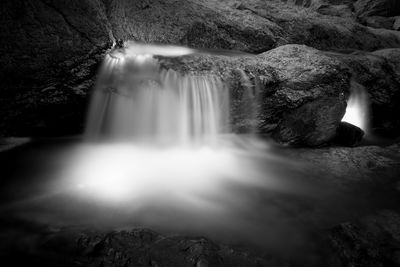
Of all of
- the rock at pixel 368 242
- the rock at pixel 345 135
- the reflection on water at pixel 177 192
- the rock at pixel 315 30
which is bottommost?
the rock at pixel 368 242

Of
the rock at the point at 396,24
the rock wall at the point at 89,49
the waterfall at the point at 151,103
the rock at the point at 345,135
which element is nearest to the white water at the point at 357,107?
the rock wall at the point at 89,49

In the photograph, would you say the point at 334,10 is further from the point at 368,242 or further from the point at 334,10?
the point at 368,242

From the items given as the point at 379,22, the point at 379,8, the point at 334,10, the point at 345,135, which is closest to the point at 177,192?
the point at 345,135

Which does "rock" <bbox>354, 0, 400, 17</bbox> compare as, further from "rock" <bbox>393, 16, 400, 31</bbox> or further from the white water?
the white water

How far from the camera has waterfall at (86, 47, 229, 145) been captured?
223 inches

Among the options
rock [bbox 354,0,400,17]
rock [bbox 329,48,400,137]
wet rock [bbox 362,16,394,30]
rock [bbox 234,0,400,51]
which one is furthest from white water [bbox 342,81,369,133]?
rock [bbox 354,0,400,17]

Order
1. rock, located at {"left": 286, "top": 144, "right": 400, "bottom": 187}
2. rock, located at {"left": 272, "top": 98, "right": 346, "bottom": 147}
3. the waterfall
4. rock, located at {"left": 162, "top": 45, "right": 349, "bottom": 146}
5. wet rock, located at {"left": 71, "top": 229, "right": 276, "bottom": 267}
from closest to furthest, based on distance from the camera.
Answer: wet rock, located at {"left": 71, "top": 229, "right": 276, "bottom": 267}, rock, located at {"left": 286, "top": 144, "right": 400, "bottom": 187}, the waterfall, rock, located at {"left": 162, "top": 45, "right": 349, "bottom": 146}, rock, located at {"left": 272, "top": 98, "right": 346, "bottom": 147}

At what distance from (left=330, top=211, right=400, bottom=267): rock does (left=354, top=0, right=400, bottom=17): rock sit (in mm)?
25334

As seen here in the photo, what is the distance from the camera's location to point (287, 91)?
6270mm

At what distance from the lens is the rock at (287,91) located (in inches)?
235

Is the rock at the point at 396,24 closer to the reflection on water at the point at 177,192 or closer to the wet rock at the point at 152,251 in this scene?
the reflection on water at the point at 177,192

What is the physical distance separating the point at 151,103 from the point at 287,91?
3.37 m

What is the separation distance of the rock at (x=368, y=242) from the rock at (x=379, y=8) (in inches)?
997

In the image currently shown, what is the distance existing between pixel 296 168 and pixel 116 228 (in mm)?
3813
